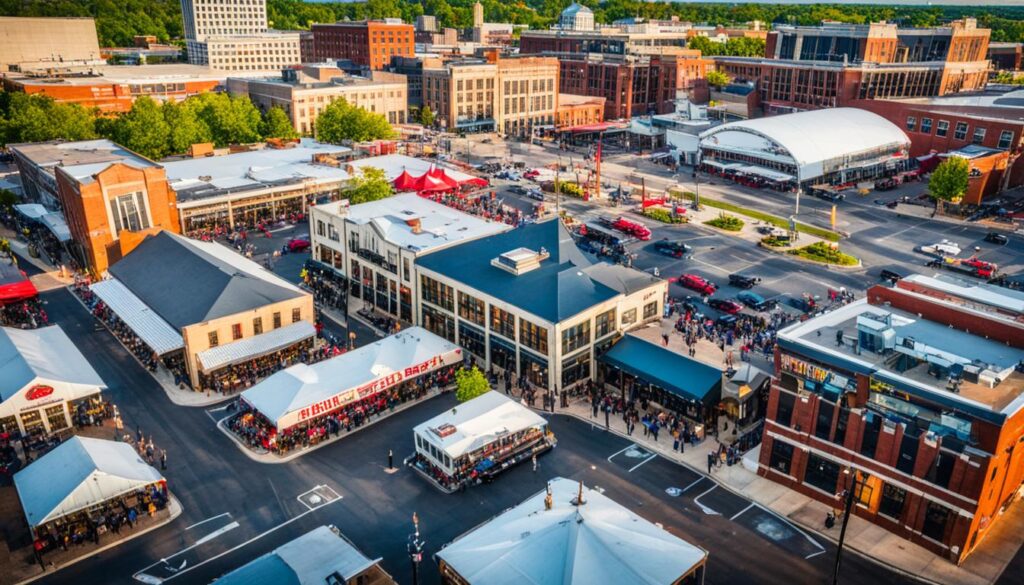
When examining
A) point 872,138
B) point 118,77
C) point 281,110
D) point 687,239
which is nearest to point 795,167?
point 872,138

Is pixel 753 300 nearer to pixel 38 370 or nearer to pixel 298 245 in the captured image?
pixel 298 245

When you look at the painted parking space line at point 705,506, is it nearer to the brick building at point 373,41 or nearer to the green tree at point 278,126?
the green tree at point 278,126

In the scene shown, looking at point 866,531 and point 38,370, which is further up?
point 38,370

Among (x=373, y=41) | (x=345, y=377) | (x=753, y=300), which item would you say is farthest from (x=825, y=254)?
(x=373, y=41)

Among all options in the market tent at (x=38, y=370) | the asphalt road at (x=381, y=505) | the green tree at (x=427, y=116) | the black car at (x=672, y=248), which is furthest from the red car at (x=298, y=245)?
the green tree at (x=427, y=116)

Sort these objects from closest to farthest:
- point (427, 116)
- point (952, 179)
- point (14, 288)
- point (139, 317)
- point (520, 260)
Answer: point (520, 260) < point (139, 317) < point (14, 288) < point (952, 179) < point (427, 116)

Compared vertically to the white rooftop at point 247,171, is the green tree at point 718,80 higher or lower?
higher

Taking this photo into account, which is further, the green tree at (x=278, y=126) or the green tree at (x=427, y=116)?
the green tree at (x=427, y=116)
